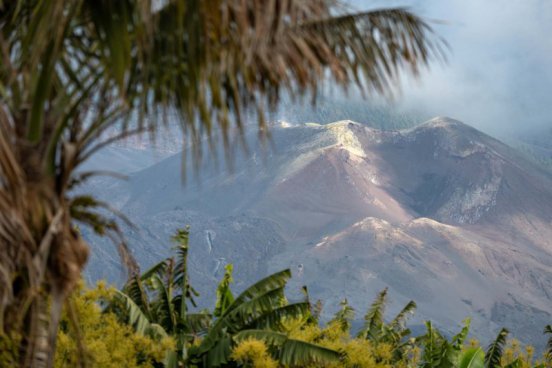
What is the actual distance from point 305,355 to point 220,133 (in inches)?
525

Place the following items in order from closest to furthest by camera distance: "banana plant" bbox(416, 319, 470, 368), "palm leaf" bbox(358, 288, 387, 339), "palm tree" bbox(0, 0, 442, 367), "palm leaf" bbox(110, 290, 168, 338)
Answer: "palm tree" bbox(0, 0, 442, 367)
"palm leaf" bbox(110, 290, 168, 338)
"banana plant" bbox(416, 319, 470, 368)
"palm leaf" bbox(358, 288, 387, 339)

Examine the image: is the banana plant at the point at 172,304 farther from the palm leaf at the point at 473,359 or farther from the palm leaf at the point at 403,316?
the palm leaf at the point at 403,316

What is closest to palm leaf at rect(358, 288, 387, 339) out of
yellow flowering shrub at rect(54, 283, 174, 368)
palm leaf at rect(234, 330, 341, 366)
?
palm leaf at rect(234, 330, 341, 366)

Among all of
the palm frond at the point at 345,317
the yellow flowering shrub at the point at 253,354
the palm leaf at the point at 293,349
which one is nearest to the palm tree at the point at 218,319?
the palm leaf at the point at 293,349

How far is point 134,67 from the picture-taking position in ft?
17.6

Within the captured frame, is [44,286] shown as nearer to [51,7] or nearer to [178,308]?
[51,7]

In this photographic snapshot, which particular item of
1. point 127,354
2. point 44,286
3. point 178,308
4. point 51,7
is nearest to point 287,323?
point 178,308

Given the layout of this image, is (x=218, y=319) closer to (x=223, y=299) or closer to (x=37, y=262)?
(x=223, y=299)

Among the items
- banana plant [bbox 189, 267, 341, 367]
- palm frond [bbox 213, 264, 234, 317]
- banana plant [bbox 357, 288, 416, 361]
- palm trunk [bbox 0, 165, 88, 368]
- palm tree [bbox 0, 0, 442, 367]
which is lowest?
banana plant [bbox 357, 288, 416, 361]

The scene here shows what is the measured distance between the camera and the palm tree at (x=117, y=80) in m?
4.61

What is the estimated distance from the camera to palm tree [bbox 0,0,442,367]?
4609 mm

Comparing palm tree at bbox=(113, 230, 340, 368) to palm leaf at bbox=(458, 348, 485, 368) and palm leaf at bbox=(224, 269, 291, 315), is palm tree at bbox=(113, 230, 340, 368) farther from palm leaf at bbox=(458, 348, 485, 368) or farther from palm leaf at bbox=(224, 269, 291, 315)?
palm leaf at bbox=(458, 348, 485, 368)

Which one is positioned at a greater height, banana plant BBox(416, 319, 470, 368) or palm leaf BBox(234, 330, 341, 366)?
palm leaf BBox(234, 330, 341, 366)

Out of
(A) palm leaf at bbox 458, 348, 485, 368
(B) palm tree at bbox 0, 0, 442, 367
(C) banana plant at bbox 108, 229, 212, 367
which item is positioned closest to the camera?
(B) palm tree at bbox 0, 0, 442, 367
